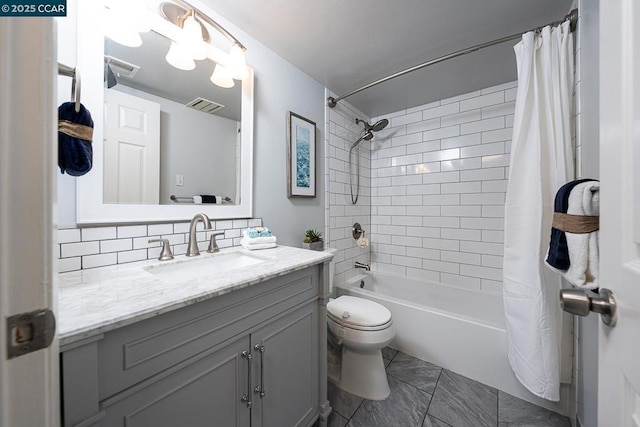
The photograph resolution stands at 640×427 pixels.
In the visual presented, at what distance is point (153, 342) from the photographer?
610 mm

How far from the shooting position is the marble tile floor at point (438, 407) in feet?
4.07

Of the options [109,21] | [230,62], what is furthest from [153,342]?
[230,62]

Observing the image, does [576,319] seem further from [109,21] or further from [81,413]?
[109,21]

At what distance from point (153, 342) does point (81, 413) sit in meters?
0.16

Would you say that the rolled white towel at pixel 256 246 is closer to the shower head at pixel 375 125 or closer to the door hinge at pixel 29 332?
the door hinge at pixel 29 332

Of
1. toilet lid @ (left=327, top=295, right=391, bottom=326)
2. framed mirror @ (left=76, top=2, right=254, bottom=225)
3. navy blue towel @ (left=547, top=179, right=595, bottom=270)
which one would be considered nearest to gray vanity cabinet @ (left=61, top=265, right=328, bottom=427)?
toilet lid @ (left=327, top=295, right=391, bottom=326)

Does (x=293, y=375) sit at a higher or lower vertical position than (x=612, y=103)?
lower

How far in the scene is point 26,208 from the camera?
290mm

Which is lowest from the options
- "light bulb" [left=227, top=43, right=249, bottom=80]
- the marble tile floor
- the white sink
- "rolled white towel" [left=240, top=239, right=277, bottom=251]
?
the marble tile floor

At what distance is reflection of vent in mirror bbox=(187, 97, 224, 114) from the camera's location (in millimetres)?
1240

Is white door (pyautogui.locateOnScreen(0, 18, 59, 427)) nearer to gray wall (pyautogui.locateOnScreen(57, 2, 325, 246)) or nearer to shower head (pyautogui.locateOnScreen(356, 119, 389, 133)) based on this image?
gray wall (pyautogui.locateOnScreen(57, 2, 325, 246))

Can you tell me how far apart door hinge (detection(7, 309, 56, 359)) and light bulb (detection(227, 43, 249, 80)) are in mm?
1354

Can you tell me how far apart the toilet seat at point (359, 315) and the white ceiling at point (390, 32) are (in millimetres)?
1689

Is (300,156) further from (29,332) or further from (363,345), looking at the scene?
(29,332)
